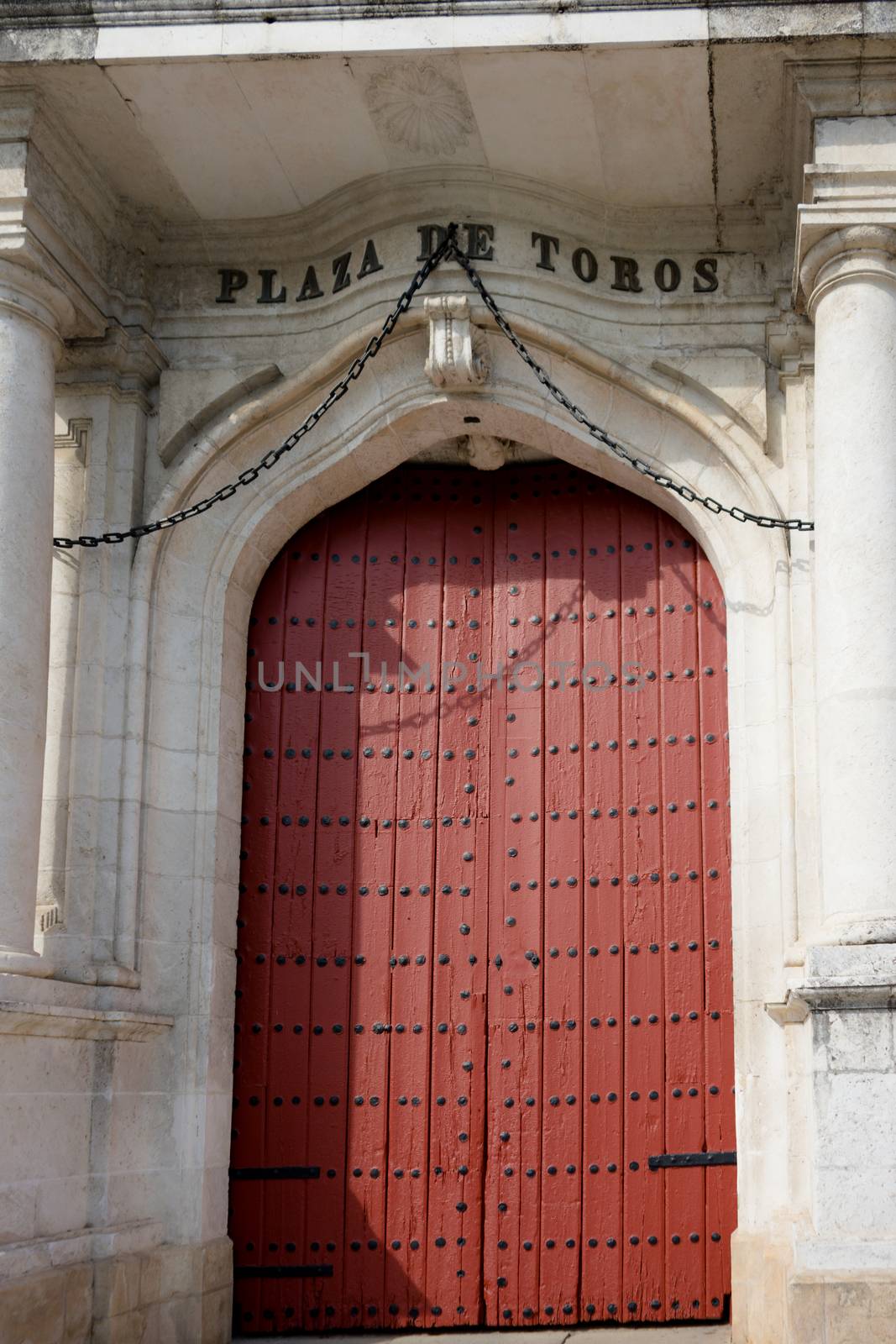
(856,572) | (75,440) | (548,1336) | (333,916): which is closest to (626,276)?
(856,572)

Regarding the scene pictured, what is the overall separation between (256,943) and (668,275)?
3.07 metres

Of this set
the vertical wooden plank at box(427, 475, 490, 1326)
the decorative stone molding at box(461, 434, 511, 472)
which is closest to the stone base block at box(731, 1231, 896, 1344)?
the vertical wooden plank at box(427, 475, 490, 1326)

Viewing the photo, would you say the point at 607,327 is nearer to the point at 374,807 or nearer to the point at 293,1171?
the point at 374,807

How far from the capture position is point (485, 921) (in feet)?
22.4

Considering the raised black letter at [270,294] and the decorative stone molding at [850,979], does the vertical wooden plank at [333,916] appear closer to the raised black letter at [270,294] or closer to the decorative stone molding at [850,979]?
the raised black letter at [270,294]

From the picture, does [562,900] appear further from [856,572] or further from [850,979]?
[856,572]

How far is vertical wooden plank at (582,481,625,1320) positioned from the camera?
256 inches

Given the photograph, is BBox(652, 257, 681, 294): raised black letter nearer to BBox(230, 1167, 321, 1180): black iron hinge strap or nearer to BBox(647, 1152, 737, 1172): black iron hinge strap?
BBox(647, 1152, 737, 1172): black iron hinge strap

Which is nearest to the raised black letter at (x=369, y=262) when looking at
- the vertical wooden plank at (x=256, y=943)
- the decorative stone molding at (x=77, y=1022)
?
the vertical wooden plank at (x=256, y=943)

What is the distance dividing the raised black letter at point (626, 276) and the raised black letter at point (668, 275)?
3.1 inches

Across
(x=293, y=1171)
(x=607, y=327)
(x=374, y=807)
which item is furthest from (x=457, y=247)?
(x=293, y=1171)

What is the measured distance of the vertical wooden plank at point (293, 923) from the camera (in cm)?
663

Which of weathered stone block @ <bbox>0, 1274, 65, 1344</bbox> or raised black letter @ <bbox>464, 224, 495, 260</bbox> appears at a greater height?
raised black letter @ <bbox>464, 224, 495, 260</bbox>

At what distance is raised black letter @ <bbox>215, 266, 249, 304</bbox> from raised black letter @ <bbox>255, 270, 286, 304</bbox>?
89 mm
